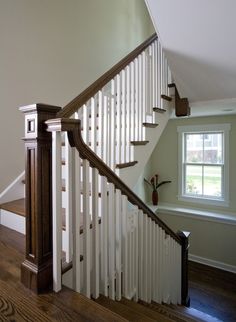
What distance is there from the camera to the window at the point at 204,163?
439cm

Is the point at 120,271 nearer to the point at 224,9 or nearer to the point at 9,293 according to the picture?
the point at 9,293

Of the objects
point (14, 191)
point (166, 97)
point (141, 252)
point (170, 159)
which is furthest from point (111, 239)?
point (170, 159)

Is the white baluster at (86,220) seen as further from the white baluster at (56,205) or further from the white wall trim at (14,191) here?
the white wall trim at (14,191)

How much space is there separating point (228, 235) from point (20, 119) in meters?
3.86

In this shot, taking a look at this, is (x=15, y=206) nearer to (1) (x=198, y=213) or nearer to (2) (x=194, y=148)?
(1) (x=198, y=213)

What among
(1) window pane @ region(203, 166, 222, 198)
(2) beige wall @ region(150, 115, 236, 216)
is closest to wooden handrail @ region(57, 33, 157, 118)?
(2) beige wall @ region(150, 115, 236, 216)

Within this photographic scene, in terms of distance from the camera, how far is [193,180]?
15.8ft

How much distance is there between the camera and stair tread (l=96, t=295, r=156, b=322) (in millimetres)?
1326

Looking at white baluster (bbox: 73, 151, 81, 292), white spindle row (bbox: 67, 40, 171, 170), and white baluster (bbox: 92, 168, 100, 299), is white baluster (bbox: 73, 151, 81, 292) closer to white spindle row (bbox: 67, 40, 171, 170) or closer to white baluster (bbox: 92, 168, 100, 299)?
white baluster (bbox: 92, 168, 100, 299)

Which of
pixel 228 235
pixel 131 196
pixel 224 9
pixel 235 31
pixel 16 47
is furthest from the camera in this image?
pixel 228 235

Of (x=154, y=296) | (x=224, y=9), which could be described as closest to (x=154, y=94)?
(x=224, y=9)

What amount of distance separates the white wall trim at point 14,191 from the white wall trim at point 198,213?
3134 mm

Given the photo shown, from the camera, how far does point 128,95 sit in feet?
7.48

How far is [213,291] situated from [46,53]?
4.07 meters
